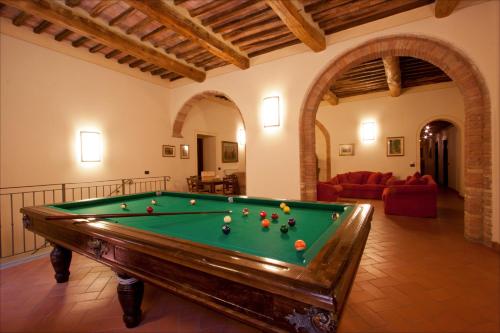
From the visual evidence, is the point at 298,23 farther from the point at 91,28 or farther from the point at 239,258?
the point at 239,258

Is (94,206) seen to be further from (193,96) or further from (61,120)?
(193,96)

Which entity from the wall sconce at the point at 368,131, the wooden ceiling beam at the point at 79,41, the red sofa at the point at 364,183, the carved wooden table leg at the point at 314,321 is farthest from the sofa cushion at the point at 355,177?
the wooden ceiling beam at the point at 79,41

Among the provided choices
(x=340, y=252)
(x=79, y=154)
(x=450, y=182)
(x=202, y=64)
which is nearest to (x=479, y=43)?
(x=340, y=252)

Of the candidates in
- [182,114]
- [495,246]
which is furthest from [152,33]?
[495,246]

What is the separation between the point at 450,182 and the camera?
9.71 metres

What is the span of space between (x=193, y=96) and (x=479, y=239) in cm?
625

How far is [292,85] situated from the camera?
4676 mm

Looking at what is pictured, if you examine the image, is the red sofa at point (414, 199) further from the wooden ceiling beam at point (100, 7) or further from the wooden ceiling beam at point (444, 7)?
the wooden ceiling beam at point (100, 7)

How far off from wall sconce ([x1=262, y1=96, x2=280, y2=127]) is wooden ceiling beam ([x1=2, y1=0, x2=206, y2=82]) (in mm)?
2127

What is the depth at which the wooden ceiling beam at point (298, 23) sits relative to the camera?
3.11 meters

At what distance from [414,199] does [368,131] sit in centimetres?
372

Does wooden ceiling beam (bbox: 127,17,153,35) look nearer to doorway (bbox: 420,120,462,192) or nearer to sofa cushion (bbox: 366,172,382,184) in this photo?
sofa cushion (bbox: 366,172,382,184)

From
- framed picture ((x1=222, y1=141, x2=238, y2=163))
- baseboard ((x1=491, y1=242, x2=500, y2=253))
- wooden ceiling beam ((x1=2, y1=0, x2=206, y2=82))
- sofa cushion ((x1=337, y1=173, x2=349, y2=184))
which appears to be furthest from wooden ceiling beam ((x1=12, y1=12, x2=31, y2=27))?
sofa cushion ((x1=337, y1=173, x2=349, y2=184))

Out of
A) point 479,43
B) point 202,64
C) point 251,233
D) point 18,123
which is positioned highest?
point 202,64
